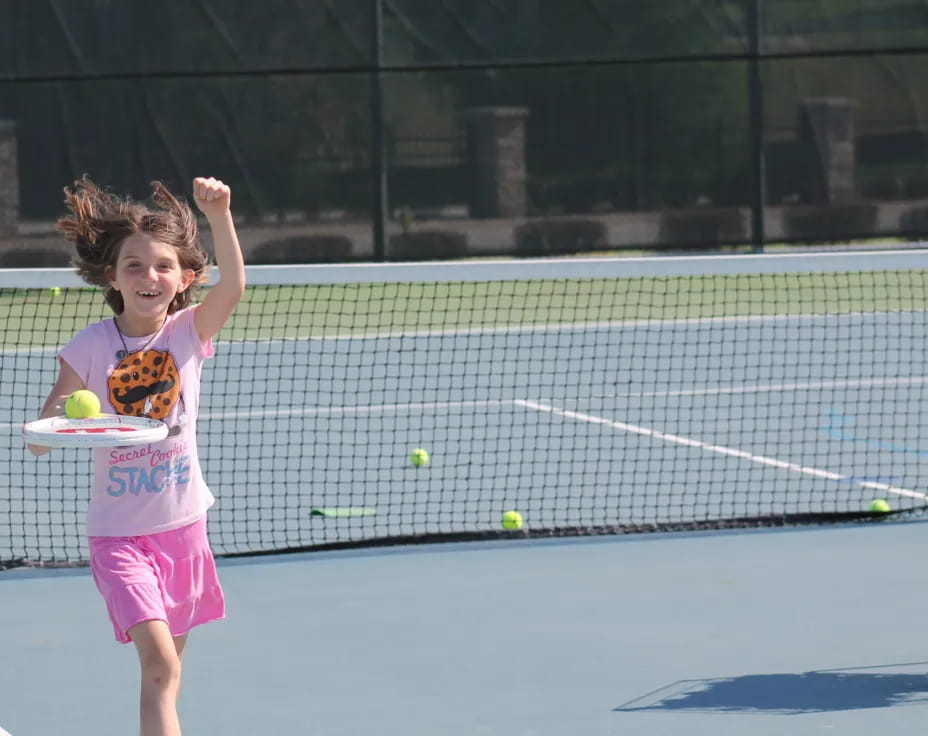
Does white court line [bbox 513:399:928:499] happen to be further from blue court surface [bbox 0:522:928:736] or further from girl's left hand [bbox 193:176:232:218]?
girl's left hand [bbox 193:176:232:218]

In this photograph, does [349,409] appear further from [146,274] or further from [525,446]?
[146,274]

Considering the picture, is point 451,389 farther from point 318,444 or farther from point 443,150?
point 443,150

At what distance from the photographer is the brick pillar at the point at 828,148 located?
606 inches

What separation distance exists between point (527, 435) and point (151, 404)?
4661 mm

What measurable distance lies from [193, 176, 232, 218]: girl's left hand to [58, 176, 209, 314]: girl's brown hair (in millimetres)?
89

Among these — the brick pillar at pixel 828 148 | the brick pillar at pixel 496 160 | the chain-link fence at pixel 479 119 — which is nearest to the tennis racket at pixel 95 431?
the chain-link fence at pixel 479 119

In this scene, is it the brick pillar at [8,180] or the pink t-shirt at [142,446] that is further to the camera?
the brick pillar at [8,180]

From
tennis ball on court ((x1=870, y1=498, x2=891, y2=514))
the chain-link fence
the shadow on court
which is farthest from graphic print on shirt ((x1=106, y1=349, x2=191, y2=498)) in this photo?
the chain-link fence

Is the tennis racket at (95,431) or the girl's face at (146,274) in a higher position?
the girl's face at (146,274)

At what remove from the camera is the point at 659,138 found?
15094 mm

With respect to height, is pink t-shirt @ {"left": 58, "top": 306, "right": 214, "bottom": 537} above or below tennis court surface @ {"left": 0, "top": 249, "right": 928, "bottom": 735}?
above

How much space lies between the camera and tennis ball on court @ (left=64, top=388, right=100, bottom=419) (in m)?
3.13

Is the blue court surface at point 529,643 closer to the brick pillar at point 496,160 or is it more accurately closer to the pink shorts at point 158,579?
the pink shorts at point 158,579

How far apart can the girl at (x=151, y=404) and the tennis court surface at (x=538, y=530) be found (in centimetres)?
7
